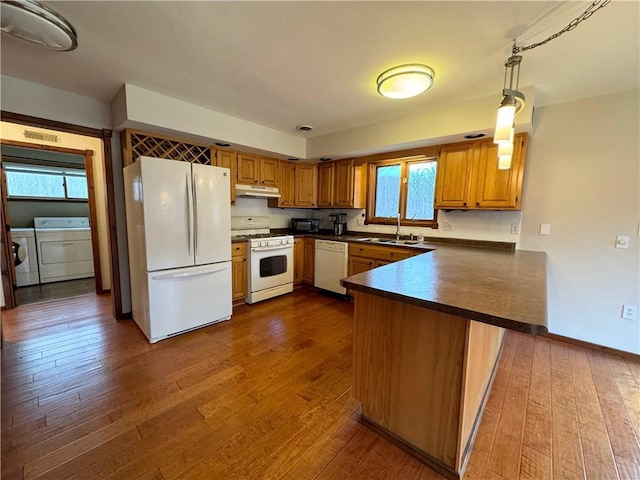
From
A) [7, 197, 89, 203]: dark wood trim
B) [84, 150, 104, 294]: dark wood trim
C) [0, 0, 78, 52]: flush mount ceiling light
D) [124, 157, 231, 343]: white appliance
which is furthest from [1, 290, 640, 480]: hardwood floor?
[7, 197, 89, 203]: dark wood trim

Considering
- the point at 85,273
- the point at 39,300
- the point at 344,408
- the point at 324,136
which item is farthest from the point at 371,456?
the point at 85,273

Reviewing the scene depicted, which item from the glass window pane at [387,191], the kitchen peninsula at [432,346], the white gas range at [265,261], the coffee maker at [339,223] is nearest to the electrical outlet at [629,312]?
the kitchen peninsula at [432,346]

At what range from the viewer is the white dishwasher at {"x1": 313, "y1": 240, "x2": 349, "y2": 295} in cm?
383

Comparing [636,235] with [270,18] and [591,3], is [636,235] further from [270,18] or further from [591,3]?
[270,18]

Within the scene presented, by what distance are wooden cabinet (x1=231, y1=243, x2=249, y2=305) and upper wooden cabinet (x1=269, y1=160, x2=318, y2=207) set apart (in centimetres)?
113

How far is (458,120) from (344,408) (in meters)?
2.81

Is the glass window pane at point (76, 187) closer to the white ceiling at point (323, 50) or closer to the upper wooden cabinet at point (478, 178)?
the white ceiling at point (323, 50)

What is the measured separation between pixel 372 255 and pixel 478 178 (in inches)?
59.1

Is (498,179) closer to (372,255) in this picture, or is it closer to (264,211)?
(372,255)

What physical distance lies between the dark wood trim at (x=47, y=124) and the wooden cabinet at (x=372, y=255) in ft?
10.7

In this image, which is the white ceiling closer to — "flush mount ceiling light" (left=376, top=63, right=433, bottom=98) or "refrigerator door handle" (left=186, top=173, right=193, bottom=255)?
"flush mount ceiling light" (left=376, top=63, right=433, bottom=98)

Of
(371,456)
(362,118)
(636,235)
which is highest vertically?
(362,118)

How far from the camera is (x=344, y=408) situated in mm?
1758

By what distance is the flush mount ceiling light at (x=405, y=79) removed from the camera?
6.53 ft
